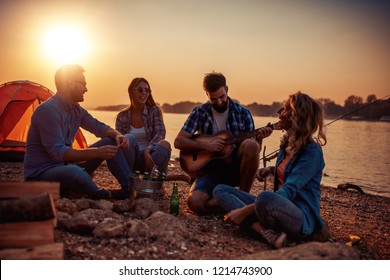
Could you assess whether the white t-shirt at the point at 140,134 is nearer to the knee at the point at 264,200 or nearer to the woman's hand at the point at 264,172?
the woman's hand at the point at 264,172

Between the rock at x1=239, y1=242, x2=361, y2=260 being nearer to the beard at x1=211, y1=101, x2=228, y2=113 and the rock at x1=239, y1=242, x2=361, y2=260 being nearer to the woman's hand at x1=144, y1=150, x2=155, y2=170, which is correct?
the woman's hand at x1=144, y1=150, x2=155, y2=170

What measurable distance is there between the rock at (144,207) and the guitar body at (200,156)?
2.84 ft

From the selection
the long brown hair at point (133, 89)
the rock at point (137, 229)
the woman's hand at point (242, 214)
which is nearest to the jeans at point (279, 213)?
the woman's hand at point (242, 214)

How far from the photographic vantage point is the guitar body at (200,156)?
5.05m

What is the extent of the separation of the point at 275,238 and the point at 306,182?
589 mm

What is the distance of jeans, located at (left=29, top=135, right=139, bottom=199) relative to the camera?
4301mm

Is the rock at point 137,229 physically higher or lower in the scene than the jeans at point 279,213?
lower

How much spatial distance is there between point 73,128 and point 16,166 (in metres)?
3.58

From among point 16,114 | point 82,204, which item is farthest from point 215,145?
point 16,114

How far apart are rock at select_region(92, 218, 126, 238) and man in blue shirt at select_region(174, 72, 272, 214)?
136 cm

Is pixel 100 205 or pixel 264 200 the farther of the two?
pixel 100 205

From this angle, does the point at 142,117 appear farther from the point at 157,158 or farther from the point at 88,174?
the point at 88,174

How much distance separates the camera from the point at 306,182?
3.72m
